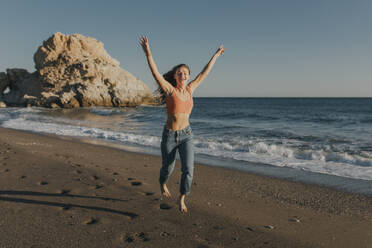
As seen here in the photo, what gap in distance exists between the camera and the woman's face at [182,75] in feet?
11.9

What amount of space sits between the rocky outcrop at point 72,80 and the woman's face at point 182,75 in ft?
160

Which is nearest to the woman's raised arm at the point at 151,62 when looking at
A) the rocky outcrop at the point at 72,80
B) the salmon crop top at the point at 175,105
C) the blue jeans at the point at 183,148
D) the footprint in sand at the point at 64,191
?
the salmon crop top at the point at 175,105

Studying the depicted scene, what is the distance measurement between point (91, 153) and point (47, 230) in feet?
17.2

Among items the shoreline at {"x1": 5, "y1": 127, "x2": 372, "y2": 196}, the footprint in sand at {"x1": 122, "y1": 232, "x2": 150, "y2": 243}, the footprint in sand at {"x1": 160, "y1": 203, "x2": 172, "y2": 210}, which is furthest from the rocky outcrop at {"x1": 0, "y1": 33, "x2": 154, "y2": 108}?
the footprint in sand at {"x1": 122, "y1": 232, "x2": 150, "y2": 243}

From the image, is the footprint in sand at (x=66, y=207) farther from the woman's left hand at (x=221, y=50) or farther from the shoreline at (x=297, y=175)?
the shoreline at (x=297, y=175)

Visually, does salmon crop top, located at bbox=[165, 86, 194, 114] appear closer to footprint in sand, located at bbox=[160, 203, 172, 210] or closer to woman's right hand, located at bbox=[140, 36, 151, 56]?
woman's right hand, located at bbox=[140, 36, 151, 56]

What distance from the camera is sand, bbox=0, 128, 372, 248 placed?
2.95 m

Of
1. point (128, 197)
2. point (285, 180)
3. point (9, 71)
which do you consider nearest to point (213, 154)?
point (285, 180)

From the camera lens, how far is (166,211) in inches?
145

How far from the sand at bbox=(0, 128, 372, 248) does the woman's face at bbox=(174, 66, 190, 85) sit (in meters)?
1.76

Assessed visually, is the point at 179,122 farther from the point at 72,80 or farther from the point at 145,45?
the point at 72,80

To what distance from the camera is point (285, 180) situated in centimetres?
554

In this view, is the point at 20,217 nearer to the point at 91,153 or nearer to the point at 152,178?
the point at 152,178

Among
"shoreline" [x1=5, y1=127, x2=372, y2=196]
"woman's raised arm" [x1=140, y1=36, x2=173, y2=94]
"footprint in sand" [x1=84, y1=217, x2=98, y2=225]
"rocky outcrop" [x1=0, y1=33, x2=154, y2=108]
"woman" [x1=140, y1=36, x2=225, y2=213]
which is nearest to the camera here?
"footprint in sand" [x1=84, y1=217, x2=98, y2=225]
